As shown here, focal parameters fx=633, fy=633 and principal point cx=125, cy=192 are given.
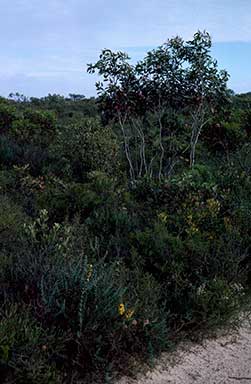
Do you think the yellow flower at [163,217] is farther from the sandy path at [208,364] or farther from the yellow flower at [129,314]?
the yellow flower at [129,314]

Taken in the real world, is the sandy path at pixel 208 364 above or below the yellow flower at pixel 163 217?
below

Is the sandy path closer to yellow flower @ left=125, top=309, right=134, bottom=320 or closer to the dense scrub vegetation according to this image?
the dense scrub vegetation

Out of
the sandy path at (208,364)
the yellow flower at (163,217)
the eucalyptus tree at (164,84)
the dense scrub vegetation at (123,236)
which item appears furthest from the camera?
the eucalyptus tree at (164,84)

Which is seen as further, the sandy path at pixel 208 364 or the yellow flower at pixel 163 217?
the yellow flower at pixel 163 217

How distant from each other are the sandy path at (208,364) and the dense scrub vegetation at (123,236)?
0.15 m

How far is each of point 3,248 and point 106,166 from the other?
6.63 meters

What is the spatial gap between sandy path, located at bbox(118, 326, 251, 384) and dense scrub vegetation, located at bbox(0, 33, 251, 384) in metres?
0.15

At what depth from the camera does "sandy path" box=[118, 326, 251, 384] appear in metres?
4.66

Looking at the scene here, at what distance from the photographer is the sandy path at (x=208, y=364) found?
4.66 metres

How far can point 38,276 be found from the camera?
4.82 meters

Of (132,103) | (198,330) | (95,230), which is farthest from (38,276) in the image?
(132,103)

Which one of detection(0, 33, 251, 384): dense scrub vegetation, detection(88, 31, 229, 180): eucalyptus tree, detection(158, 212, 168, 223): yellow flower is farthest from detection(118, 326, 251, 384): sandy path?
detection(88, 31, 229, 180): eucalyptus tree

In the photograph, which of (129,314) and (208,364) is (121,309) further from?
(208,364)

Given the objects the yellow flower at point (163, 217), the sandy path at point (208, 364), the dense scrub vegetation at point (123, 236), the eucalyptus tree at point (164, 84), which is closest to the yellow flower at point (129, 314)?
the dense scrub vegetation at point (123, 236)
